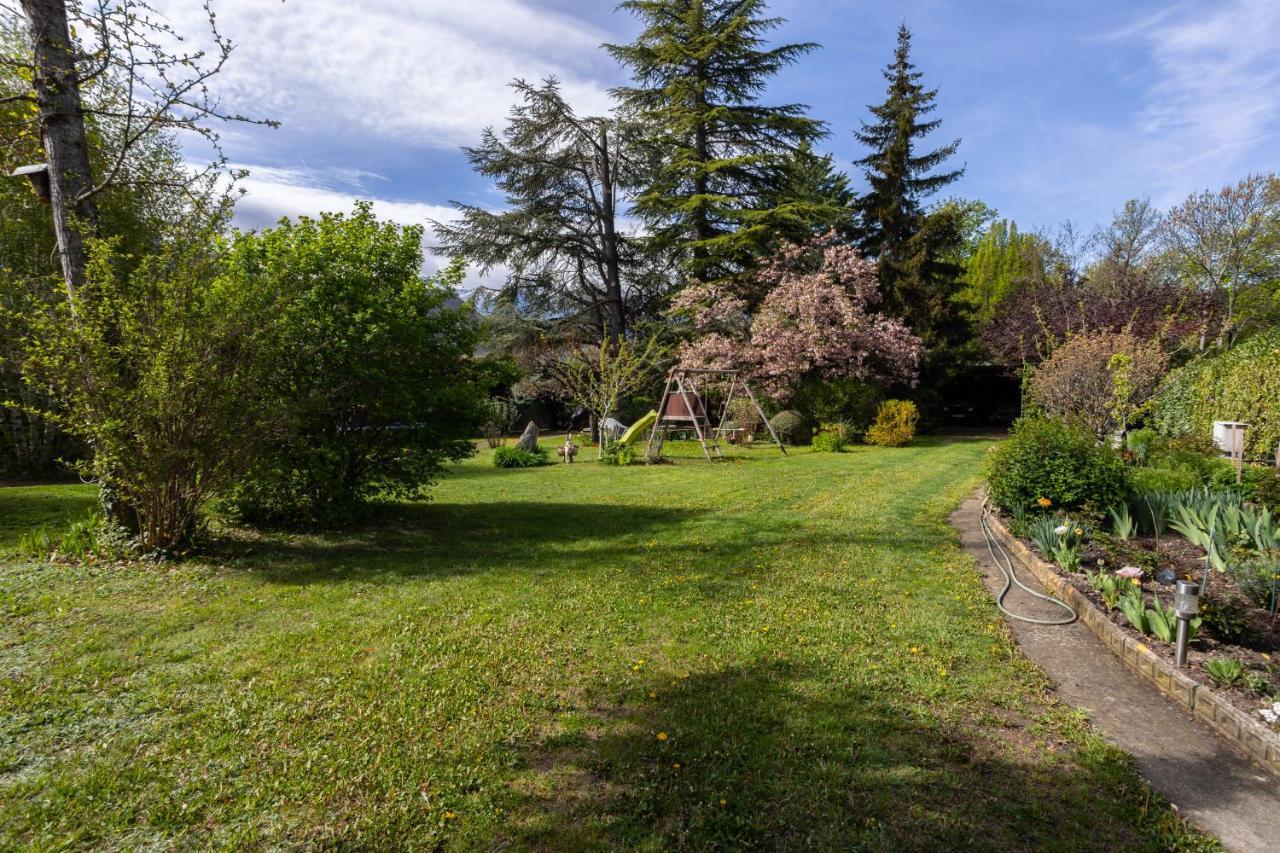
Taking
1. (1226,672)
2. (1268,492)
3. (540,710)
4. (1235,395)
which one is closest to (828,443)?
(1235,395)

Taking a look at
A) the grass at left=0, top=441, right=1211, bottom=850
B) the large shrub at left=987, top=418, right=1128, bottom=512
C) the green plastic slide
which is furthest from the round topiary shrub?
the grass at left=0, top=441, right=1211, bottom=850

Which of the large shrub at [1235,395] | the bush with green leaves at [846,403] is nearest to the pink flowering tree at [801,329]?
the bush with green leaves at [846,403]

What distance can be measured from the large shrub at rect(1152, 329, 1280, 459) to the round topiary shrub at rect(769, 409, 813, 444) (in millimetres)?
7757

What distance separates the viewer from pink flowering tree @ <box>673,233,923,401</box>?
1834 cm

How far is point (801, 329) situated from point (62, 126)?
16.5 m

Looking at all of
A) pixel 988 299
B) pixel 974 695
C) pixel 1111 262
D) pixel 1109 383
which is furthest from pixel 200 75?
pixel 988 299

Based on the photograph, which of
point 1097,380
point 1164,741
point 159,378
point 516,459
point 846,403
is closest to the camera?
point 1164,741

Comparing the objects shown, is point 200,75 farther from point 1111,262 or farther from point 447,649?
point 1111,262

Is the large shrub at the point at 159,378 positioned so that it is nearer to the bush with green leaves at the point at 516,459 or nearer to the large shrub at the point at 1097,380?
the bush with green leaves at the point at 516,459

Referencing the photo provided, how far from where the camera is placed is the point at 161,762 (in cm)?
251

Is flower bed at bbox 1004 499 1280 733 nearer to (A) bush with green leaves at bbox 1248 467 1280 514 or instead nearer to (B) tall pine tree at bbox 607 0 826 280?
(A) bush with green leaves at bbox 1248 467 1280 514

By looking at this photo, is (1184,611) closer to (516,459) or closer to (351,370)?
(351,370)

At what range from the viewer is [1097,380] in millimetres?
11336

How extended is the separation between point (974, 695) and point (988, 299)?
33359 millimetres
